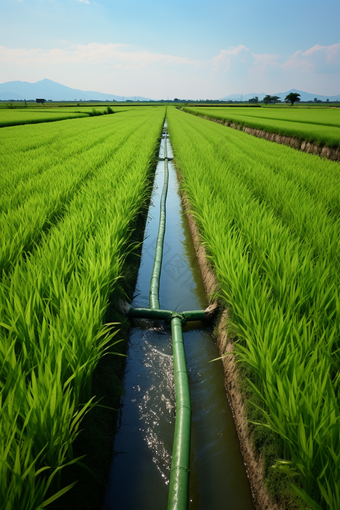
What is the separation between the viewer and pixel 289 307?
1.78 metres

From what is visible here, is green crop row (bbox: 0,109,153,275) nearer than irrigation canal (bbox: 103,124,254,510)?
No

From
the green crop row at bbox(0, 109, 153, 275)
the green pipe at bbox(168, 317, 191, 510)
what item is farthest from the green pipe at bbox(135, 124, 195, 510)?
the green crop row at bbox(0, 109, 153, 275)

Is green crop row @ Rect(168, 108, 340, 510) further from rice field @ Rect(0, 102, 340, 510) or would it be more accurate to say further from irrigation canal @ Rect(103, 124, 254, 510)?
irrigation canal @ Rect(103, 124, 254, 510)

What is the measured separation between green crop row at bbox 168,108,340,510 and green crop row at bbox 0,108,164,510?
797 millimetres

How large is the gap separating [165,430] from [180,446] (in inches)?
12.0

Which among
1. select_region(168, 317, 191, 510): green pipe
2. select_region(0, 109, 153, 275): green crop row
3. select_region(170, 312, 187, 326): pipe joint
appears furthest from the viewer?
select_region(0, 109, 153, 275): green crop row

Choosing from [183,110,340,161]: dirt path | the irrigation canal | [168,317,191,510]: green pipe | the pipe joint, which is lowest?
the irrigation canal

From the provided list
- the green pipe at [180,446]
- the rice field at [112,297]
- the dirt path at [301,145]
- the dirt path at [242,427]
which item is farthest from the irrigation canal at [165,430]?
the dirt path at [301,145]

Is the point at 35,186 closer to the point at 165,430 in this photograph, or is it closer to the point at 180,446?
the point at 165,430

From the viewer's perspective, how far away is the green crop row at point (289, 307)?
1033 millimetres

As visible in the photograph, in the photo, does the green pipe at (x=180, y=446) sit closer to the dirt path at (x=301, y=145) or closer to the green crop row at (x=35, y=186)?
the green crop row at (x=35, y=186)

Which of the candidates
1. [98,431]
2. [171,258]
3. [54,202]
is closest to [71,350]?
[98,431]

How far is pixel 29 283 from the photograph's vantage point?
6.23 feet

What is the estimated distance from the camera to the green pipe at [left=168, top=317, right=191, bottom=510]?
118 centimetres
